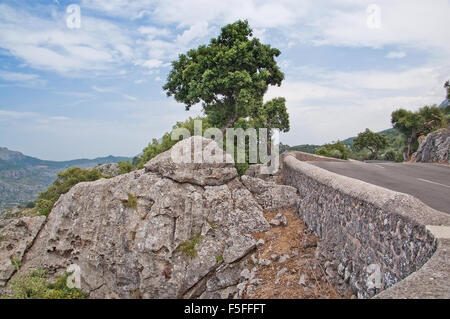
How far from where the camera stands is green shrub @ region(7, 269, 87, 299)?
1197cm

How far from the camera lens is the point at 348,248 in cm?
687

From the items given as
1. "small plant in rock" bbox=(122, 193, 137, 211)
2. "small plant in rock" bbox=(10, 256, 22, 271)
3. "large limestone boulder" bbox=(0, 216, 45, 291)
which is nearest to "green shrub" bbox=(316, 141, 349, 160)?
"small plant in rock" bbox=(122, 193, 137, 211)

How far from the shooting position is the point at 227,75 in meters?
19.1

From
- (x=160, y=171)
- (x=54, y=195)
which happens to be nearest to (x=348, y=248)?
(x=160, y=171)

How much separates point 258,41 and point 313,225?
47.6 ft

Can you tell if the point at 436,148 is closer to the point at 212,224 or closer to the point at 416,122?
the point at 416,122

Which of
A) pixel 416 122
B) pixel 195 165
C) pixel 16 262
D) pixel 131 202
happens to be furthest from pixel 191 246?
pixel 416 122

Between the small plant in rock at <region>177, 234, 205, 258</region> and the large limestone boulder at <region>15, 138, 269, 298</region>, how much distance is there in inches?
1.5

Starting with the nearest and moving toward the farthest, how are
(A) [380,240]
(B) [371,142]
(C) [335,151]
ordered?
(A) [380,240] < (C) [335,151] < (B) [371,142]

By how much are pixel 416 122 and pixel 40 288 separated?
158ft

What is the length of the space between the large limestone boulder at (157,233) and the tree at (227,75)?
6849 mm
